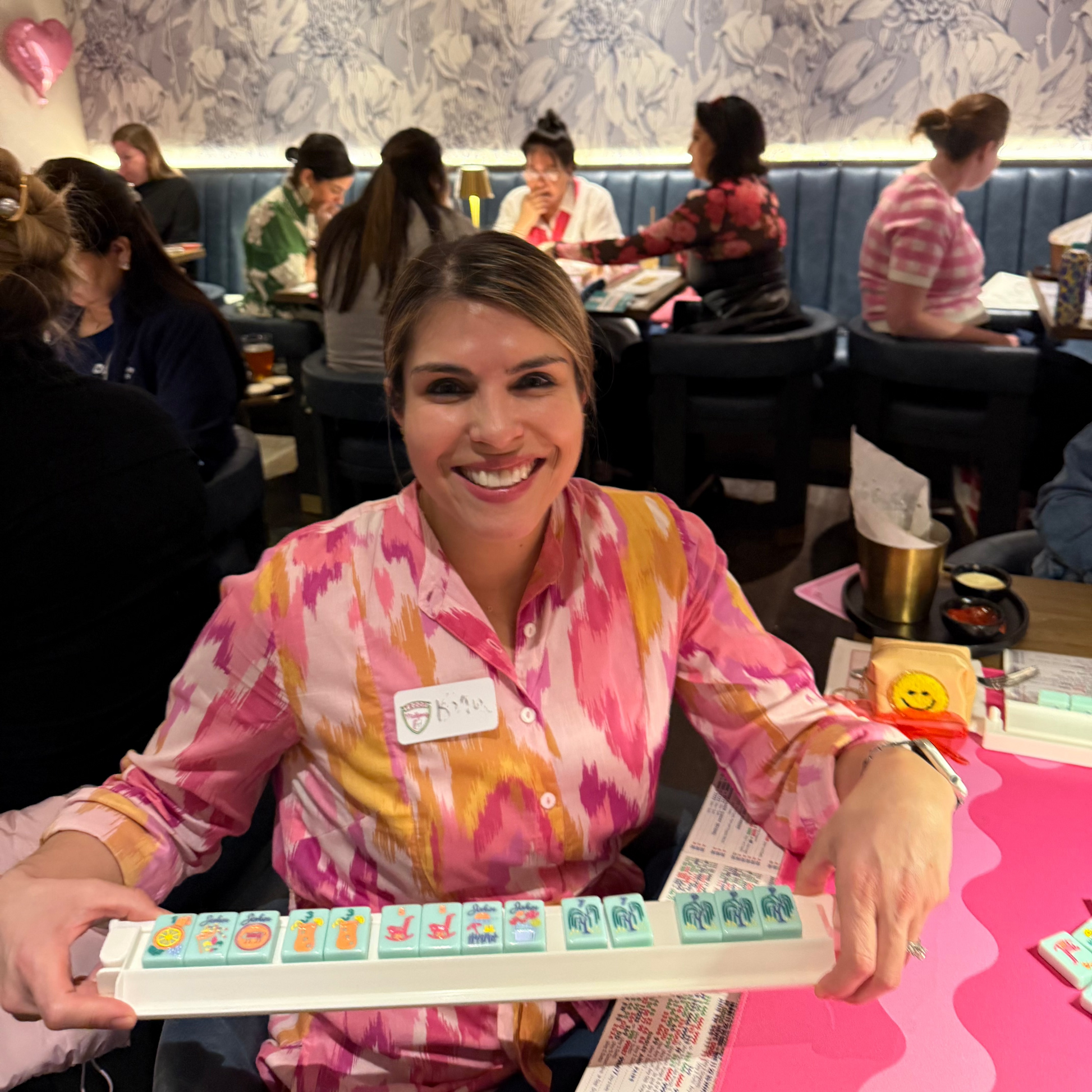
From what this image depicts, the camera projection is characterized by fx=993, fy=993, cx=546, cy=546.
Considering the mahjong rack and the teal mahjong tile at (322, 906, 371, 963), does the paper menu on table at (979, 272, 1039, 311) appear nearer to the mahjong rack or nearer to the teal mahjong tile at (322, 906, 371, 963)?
the mahjong rack

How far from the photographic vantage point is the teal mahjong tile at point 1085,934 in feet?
2.91

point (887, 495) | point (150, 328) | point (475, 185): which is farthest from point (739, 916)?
point (475, 185)

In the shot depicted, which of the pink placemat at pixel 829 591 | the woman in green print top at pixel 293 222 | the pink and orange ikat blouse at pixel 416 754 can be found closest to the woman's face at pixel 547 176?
the woman in green print top at pixel 293 222

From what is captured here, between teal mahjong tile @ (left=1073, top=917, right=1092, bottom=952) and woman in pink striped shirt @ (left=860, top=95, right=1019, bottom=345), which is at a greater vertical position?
woman in pink striped shirt @ (left=860, top=95, right=1019, bottom=345)

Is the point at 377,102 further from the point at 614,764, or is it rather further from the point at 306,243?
the point at 614,764

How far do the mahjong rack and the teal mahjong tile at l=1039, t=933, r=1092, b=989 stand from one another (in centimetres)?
23

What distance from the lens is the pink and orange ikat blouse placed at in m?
1.06

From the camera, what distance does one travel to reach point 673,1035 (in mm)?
843

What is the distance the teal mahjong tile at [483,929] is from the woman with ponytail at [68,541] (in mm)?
946

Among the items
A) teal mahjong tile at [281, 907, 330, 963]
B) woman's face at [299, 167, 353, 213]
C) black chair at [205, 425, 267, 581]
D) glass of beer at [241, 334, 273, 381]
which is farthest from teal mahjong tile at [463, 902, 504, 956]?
woman's face at [299, 167, 353, 213]

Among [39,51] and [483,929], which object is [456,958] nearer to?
[483,929]

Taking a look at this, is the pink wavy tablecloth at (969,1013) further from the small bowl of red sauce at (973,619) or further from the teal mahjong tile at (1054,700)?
the small bowl of red sauce at (973,619)

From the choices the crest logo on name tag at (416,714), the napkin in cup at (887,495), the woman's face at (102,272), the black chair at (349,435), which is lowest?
the black chair at (349,435)

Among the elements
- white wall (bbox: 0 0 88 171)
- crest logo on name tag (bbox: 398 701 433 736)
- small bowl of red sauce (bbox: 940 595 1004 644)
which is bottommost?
small bowl of red sauce (bbox: 940 595 1004 644)
